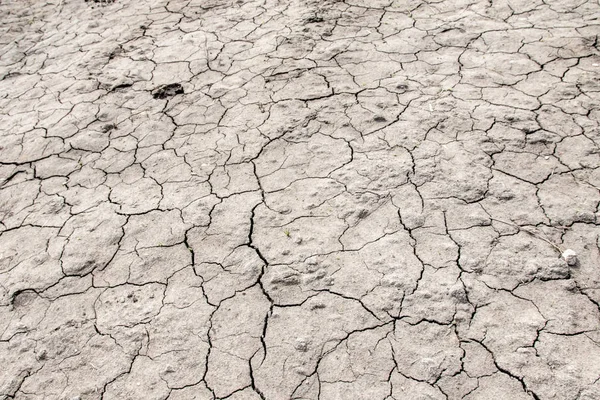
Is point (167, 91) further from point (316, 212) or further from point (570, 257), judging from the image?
point (570, 257)

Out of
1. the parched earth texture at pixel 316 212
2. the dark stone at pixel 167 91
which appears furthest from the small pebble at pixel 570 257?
the dark stone at pixel 167 91

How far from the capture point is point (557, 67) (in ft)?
11.1

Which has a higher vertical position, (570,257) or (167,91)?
(167,91)

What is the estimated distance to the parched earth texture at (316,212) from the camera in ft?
6.48

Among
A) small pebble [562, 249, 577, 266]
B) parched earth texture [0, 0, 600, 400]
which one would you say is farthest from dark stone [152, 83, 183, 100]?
small pebble [562, 249, 577, 266]

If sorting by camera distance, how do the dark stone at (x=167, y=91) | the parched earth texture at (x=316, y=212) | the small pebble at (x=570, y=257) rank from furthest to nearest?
the dark stone at (x=167, y=91) < the small pebble at (x=570, y=257) < the parched earth texture at (x=316, y=212)

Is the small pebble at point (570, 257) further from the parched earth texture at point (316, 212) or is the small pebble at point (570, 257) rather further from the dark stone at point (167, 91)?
the dark stone at point (167, 91)

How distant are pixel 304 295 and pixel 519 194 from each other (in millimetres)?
1304

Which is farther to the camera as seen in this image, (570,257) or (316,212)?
(316,212)

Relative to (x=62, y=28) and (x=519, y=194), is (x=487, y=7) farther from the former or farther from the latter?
(x=62, y=28)

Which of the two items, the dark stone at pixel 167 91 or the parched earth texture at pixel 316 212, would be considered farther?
the dark stone at pixel 167 91

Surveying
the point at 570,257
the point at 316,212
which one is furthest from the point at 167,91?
the point at 570,257

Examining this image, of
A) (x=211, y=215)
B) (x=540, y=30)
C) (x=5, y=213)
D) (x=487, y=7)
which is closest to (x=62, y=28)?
(x=5, y=213)

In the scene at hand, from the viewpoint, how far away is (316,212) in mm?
2615
